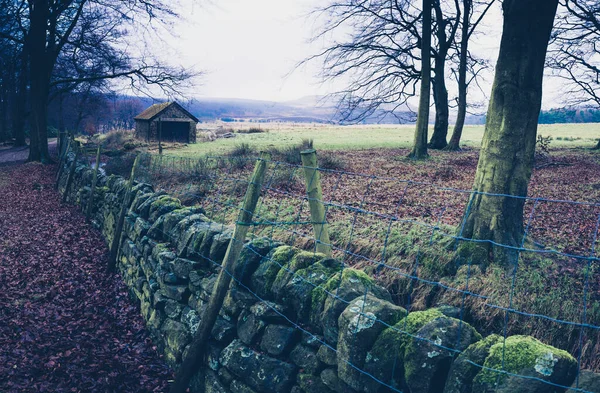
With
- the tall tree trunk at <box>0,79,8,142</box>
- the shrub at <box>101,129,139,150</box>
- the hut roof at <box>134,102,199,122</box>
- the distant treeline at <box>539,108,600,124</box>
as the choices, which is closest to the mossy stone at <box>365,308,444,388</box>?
the shrub at <box>101,129,139,150</box>

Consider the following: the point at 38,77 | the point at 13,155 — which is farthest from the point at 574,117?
the point at 13,155

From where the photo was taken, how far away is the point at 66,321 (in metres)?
5.84

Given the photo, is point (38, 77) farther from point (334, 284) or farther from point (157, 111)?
point (334, 284)

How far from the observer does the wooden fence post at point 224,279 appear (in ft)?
13.4

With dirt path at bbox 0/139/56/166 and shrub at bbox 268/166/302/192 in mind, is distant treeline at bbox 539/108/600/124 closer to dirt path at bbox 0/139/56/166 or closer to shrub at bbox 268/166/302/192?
shrub at bbox 268/166/302/192

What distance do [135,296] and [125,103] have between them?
321 ft

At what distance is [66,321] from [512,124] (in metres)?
6.62

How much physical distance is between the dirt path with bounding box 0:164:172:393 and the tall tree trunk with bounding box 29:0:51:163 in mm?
12702

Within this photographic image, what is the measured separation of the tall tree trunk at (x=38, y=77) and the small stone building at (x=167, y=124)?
724 inches

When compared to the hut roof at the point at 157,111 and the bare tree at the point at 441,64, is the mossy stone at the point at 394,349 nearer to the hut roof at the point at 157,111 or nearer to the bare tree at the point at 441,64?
the bare tree at the point at 441,64

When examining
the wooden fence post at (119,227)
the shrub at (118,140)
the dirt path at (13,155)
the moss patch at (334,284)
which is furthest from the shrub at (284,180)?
the shrub at (118,140)

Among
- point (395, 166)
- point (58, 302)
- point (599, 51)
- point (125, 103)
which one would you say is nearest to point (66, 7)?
point (395, 166)

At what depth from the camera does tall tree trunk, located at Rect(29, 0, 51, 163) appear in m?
19.1

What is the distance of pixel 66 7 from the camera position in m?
20.3
